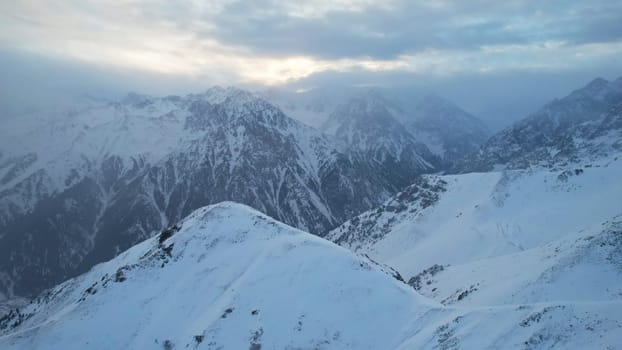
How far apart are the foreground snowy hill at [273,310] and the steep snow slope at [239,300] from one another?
0.15m

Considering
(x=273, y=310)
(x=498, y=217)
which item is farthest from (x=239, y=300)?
(x=498, y=217)

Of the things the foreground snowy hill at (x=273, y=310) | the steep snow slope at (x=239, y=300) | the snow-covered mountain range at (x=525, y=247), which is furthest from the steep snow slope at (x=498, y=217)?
the foreground snowy hill at (x=273, y=310)

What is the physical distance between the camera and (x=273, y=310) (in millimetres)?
57375

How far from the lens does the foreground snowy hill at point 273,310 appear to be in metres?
40.9

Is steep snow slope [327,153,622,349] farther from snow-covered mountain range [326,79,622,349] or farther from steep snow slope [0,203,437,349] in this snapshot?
steep snow slope [0,203,437,349]

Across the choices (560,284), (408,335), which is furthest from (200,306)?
(560,284)

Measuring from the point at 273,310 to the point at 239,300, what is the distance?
229 inches

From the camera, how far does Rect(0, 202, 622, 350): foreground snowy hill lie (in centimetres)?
4090

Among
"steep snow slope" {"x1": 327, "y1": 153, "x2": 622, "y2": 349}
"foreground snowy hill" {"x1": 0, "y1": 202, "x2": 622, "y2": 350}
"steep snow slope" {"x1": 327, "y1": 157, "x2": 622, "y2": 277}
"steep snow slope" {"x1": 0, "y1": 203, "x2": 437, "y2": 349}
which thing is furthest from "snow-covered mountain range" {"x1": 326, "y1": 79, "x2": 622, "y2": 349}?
"steep snow slope" {"x1": 0, "y1": 203, "x2": 437, "y2": 349}

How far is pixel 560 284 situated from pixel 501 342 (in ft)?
97.5

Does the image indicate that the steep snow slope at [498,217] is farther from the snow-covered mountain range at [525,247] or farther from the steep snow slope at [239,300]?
the steep snow slope at [239,300]

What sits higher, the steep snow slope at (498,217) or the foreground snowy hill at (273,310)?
the foreground snowy hill at (273,310)

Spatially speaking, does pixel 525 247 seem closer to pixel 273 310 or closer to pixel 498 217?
pixel 498 217

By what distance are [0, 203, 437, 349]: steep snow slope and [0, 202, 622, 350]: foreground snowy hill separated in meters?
0.15
